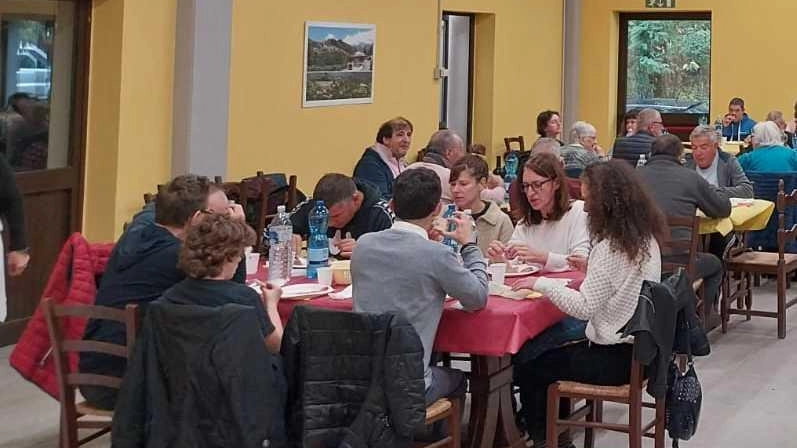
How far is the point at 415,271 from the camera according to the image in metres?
4.20

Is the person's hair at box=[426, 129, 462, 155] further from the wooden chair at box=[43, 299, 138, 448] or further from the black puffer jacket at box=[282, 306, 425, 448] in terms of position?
the black puffer jacket at box=[282, 306, 425, 448]

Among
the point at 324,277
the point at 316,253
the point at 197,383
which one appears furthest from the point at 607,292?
the point at 197,383

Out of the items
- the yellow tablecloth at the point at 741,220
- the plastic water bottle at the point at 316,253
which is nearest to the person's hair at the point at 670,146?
the yellow tablecloth at the point at 741,220

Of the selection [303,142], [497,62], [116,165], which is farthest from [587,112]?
[116,165]

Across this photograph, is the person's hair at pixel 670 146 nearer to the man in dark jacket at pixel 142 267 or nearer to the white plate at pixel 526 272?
the white plate at pixel 526 272

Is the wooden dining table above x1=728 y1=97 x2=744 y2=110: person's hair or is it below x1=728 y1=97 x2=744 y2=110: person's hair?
below

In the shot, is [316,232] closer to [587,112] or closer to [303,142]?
[303,142]

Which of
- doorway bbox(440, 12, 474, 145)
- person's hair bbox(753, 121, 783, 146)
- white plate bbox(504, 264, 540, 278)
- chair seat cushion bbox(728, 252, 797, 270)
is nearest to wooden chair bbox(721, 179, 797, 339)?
chair seat cushion bbox(728, 252, 797, 270)

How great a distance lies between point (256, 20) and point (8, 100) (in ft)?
6.93

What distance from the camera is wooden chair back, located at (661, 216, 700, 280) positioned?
21.6 ft

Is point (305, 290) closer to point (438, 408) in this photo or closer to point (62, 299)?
point (438, 408)

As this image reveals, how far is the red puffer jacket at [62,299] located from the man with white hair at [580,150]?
4873 mm

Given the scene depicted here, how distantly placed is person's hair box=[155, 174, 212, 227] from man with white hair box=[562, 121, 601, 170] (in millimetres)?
4835

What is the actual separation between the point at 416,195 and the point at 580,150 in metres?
5.44
